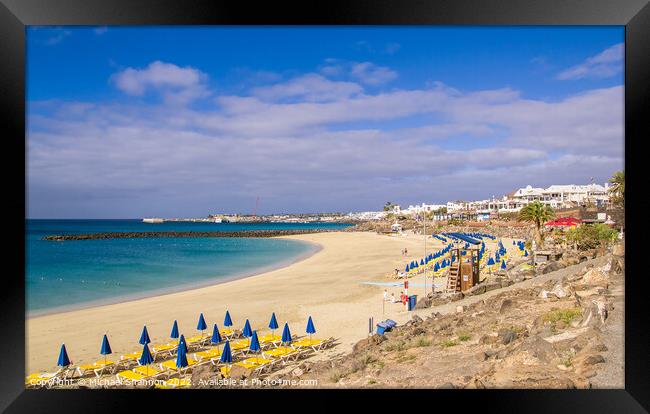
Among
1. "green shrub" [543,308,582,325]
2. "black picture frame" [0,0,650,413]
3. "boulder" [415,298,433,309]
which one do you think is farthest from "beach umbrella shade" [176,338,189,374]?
"boulder" [415,298,433,309]

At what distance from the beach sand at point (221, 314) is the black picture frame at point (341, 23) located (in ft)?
12.9

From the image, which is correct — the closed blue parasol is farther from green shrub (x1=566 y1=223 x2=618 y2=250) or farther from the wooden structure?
green shrub (x1=566 y1=223 x2=618 y2=250)

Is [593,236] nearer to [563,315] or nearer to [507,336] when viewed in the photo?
[563,315]

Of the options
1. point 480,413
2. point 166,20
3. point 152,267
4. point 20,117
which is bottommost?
point 152,267

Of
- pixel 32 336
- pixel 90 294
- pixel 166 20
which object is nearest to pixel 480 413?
pixel 166 20

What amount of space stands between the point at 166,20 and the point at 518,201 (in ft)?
125

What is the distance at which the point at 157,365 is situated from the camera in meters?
6.52

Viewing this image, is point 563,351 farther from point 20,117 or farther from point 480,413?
point 20,117

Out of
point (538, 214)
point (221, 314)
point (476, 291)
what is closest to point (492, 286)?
point (476, 291)

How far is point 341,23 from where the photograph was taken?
402 centimetres

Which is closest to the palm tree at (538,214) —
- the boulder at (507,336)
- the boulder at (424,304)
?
the boulder at (424,304)

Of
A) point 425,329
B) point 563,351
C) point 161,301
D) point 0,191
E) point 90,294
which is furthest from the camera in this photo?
point 90,294

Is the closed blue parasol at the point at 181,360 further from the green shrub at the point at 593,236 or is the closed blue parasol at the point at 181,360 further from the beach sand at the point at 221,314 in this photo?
the green shrub at the point at 593,236

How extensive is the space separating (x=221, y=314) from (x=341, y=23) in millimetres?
9241
